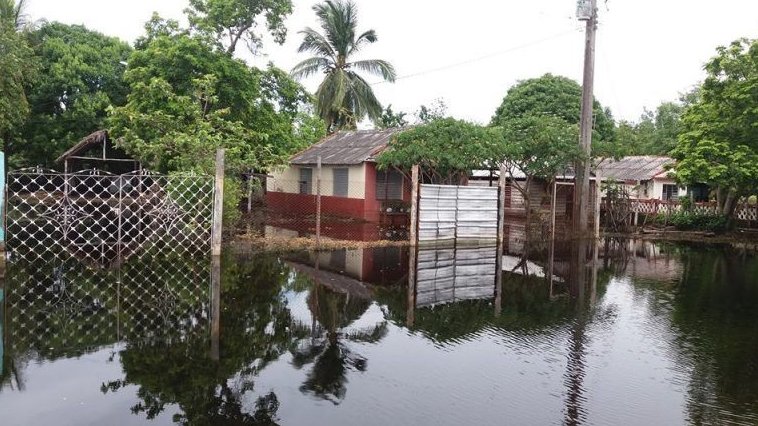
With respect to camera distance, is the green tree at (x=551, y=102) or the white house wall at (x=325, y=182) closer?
the white house wall at (x=325, y=182)

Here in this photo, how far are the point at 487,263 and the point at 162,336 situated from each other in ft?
25.7

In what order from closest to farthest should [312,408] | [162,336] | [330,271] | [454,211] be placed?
[312,408] < [162,336] < [330,271] < [454,211]

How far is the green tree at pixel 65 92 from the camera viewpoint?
27.0m

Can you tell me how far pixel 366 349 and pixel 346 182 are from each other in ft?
55.8

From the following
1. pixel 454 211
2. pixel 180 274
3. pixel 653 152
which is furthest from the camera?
pixel 653 152

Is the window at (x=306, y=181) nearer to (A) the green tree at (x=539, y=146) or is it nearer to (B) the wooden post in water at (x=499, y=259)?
(A) the green tree at (x=539, y=146)

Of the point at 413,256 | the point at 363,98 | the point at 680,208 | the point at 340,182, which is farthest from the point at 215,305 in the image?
the point at 363,98

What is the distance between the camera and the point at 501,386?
556 centimetres

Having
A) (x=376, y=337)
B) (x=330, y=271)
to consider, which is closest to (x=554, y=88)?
(x=330, y=271)

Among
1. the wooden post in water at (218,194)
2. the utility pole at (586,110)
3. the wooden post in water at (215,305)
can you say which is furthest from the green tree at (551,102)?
the wooden post in water at (215,305)

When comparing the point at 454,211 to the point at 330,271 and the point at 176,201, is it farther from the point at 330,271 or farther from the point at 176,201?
the point at 176,201

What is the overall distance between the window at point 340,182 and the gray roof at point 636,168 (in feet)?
44.8

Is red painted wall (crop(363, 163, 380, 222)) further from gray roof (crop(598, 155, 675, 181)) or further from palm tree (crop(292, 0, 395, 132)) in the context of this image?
gray roof (crop(598, 155, 675, 181))

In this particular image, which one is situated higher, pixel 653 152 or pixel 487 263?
pixel 653 152
